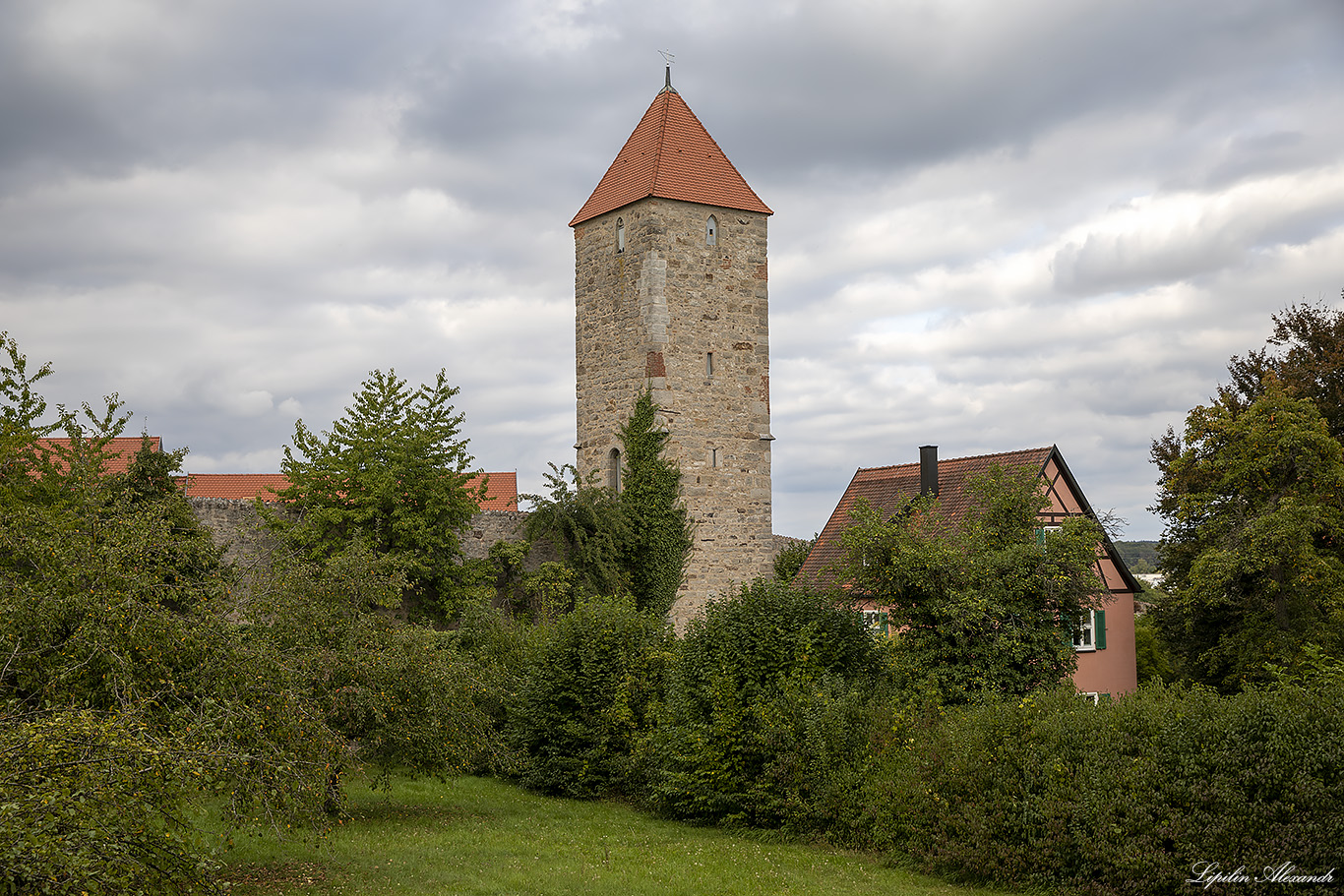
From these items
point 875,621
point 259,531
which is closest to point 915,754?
point 875,621

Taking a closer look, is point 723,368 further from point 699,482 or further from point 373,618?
point 373,618

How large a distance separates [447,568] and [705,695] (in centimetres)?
1166

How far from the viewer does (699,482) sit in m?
25.6

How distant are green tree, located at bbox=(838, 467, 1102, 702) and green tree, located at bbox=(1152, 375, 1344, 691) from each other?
29.1ft

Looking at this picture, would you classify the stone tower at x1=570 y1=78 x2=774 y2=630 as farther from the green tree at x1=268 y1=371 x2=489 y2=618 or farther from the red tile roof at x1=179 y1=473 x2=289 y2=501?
the red tile roof at x1=179 y1=473 x2=289 y2=501

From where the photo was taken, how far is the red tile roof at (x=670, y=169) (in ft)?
85.7

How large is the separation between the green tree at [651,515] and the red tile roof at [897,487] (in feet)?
9.87

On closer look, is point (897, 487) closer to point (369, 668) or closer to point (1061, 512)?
point (1061, 512)

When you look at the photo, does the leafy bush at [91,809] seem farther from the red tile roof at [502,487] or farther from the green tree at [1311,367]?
the red tile roof at [502,487]

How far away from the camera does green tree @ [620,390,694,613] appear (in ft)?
81.6

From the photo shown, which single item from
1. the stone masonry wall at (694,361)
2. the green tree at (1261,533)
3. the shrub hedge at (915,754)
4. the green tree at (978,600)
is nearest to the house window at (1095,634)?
the green tree at (1261,533)

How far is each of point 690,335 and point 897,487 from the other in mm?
5942

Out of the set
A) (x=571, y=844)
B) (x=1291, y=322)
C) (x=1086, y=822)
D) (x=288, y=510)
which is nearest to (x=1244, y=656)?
(x=1291, y=322)

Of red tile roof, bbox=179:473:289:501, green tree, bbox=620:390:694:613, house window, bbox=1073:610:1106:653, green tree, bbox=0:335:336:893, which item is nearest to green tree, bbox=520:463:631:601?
green tree, bbox=620:390:694:613
